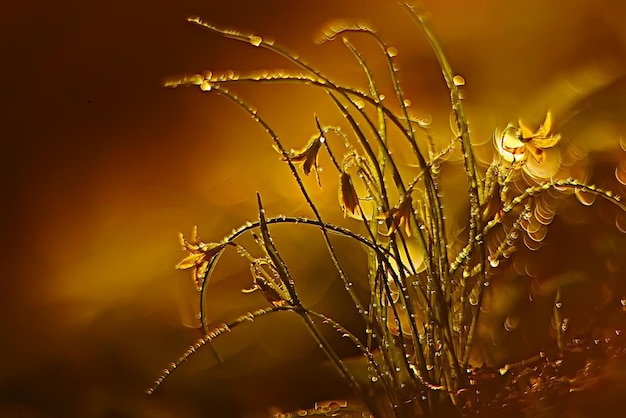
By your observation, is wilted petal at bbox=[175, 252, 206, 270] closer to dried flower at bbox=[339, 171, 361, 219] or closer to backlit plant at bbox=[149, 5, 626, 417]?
backlit plant at bbox=[149, 5, 626, 417]

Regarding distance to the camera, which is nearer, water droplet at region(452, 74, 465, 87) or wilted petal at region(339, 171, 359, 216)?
wilted petal at region(339, 171, 359, 216)

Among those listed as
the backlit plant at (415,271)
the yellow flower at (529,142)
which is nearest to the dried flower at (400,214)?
the backlit plant at (415,271)

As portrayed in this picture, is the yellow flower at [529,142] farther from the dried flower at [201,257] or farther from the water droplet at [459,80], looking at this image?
the dried flower at [201,257]

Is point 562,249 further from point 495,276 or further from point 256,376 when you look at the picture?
point 256,376

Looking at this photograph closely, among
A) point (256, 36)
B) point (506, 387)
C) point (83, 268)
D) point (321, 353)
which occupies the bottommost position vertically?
point (506, 387)

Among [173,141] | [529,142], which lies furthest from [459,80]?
[173,141]

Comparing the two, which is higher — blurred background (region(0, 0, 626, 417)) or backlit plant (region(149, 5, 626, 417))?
blurred background (region(0, 0, 626, 417))

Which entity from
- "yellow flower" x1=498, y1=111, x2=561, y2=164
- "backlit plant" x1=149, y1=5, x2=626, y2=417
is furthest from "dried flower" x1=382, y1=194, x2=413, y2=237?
"yellow flower" x1=498, y1=111, x2=561, y2=164

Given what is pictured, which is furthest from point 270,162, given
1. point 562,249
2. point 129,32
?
point 562,249

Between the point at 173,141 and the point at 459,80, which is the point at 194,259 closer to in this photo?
the point at 173,141
